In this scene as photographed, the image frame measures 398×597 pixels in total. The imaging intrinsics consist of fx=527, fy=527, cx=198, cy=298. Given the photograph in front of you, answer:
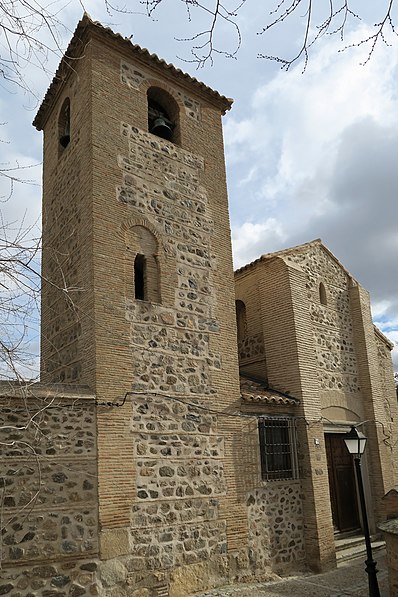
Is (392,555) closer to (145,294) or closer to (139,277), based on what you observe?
(145,294)

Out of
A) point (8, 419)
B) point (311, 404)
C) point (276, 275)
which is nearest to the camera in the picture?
point (8, 419)

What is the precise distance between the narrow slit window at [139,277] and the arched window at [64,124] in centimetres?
319

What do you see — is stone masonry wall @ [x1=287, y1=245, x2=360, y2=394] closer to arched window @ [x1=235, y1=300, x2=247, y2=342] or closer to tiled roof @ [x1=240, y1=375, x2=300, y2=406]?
tiled roof @ [x1=240, y1=375, x2=300, y2=406]

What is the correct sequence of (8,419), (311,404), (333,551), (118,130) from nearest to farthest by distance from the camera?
(8,419) → (118,130) → (333,551) → (311,404)

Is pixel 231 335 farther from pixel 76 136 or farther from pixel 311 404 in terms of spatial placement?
pixel 76 136

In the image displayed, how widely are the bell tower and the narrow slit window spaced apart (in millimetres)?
37

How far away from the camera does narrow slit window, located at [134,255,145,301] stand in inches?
366

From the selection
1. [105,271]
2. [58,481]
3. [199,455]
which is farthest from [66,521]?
[105,271]

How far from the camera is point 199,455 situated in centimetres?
876

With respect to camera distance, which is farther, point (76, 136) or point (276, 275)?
point (276, 275)

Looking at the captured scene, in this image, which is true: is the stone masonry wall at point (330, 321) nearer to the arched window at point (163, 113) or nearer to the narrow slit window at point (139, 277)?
the arched window at point (163, 113)

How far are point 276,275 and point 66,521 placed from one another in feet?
23.1

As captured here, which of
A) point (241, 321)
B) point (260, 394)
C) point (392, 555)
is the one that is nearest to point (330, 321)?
point (241, 321)

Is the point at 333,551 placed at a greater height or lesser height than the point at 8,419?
lesser
